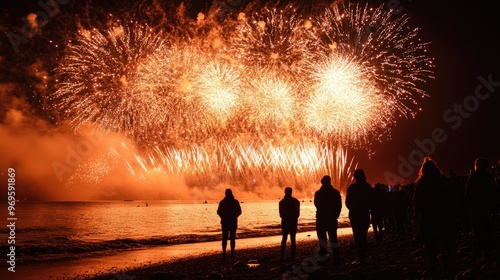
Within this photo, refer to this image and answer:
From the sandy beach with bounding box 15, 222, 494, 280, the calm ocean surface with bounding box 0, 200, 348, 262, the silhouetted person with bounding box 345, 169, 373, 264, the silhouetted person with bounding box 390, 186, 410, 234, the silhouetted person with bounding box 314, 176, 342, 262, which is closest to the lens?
the sandy beach with bounding box 15, 222, 494, 280

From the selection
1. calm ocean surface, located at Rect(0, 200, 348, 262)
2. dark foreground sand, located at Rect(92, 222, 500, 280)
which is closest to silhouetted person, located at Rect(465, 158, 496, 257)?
dark foreground sand, located at Rect(92, 222, 500, 280)

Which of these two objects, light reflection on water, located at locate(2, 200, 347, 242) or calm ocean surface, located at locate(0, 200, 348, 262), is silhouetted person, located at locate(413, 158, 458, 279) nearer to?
calm ocean surface, located at locate(0, 200, 348, 262)

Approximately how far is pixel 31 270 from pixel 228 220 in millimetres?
7157

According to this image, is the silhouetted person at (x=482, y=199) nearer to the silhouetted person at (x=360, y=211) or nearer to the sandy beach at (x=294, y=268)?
the sandy beach at (x=294, y=268)

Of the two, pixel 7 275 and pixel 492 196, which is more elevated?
pixel 492 196

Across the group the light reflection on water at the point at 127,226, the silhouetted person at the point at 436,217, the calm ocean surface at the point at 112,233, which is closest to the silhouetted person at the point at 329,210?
the silhouetted person at the point at 436,217

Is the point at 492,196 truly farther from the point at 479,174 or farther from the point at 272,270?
the point at 272,270

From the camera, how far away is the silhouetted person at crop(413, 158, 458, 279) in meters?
6.22

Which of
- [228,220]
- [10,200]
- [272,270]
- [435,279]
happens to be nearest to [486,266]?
[435,279]

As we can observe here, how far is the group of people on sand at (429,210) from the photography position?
6.27 metres

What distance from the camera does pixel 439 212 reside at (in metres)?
6.25

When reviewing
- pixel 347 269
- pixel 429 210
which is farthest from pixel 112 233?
pixel 429 210

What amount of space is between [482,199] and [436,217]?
2.92 meters

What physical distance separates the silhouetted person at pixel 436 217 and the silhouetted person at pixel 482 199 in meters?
2.62
